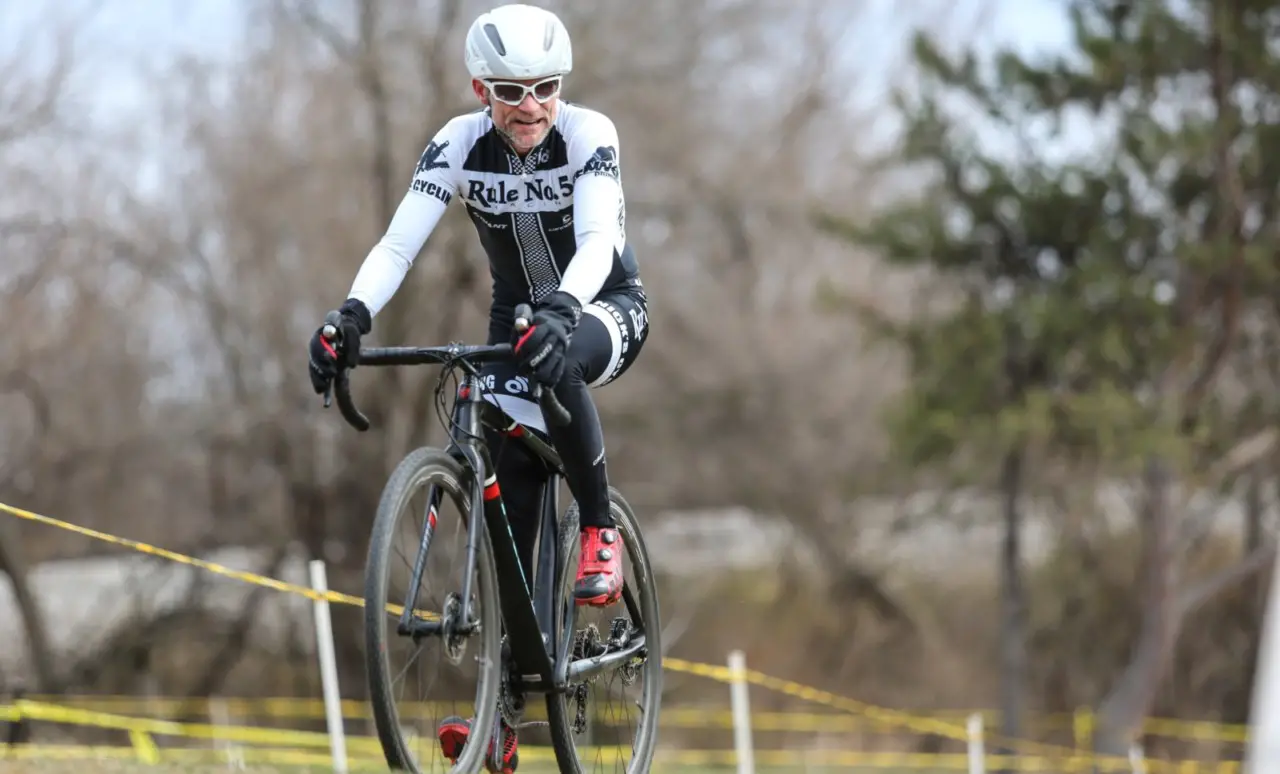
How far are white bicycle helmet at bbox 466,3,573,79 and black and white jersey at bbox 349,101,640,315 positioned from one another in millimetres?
216

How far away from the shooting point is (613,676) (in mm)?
5680

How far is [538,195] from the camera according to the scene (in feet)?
16.6

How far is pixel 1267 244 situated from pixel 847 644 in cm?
930

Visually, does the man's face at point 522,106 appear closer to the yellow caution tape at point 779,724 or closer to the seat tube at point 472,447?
the seat tube at point 472,447

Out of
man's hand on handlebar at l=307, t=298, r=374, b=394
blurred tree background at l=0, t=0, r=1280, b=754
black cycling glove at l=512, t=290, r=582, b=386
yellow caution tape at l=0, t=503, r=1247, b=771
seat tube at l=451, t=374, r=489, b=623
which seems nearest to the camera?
black cycling glove at l=512, t=290, r=582, b=386

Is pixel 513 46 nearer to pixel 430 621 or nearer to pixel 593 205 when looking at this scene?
pixel 593 205

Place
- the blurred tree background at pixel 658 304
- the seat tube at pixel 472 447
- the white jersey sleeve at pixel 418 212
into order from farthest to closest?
the blurred tree background at pixel 658 304, the white jersey sleeve at pixel 418 212, the seat tube at pixel 472 447

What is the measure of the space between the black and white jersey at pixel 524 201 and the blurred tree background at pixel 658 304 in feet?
51.1

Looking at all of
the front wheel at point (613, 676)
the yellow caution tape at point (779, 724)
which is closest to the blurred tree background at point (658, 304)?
the yellow caution tape at point (779, 724)

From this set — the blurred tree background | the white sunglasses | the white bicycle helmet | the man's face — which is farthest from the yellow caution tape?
the white bicycle helmet

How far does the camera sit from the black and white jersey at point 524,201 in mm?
4848

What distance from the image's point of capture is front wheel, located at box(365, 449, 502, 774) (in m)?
4.19

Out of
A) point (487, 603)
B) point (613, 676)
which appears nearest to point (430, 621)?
point (487, 603)

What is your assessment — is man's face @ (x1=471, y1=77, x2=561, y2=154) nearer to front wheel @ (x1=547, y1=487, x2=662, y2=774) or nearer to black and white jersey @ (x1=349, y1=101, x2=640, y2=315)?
black and white jersey @ (x1=349, y1=101, x2=640, y2=315)
